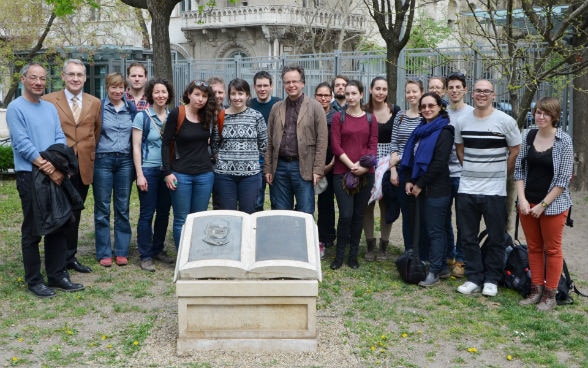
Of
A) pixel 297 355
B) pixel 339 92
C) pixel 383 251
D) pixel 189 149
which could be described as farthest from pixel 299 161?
pixel 297 355

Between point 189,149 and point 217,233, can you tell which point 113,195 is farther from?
point 217,233

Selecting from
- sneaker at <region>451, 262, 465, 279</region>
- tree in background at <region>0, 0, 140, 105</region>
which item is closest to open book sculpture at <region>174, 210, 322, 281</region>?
sneaker at <region>451, 262, 465, 279</region>

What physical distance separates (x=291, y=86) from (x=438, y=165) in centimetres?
181

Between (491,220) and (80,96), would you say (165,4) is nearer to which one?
(80,96)

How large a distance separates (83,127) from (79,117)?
0.37ft

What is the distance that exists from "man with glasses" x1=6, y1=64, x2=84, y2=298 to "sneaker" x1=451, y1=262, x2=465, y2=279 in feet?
13.8

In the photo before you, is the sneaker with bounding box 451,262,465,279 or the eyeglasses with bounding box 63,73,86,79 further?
the sneaker with bounding box 451,262,465,279

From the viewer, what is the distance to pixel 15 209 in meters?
12.5

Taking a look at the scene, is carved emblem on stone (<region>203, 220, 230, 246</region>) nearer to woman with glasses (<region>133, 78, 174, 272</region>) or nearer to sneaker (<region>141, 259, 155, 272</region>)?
woman with glasses (<region>133, 78, 174, 272</region>)

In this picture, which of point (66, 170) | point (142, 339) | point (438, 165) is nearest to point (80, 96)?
point (66, 170)

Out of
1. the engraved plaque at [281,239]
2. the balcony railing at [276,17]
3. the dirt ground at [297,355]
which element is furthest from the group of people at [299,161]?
the balcony railing at [276,17]

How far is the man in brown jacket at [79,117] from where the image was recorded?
7.75 metres

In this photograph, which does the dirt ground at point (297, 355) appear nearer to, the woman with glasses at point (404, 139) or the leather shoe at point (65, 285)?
Answer: the leather shoe at point (65, 285)

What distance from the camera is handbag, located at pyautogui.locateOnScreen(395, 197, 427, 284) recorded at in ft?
25.4
